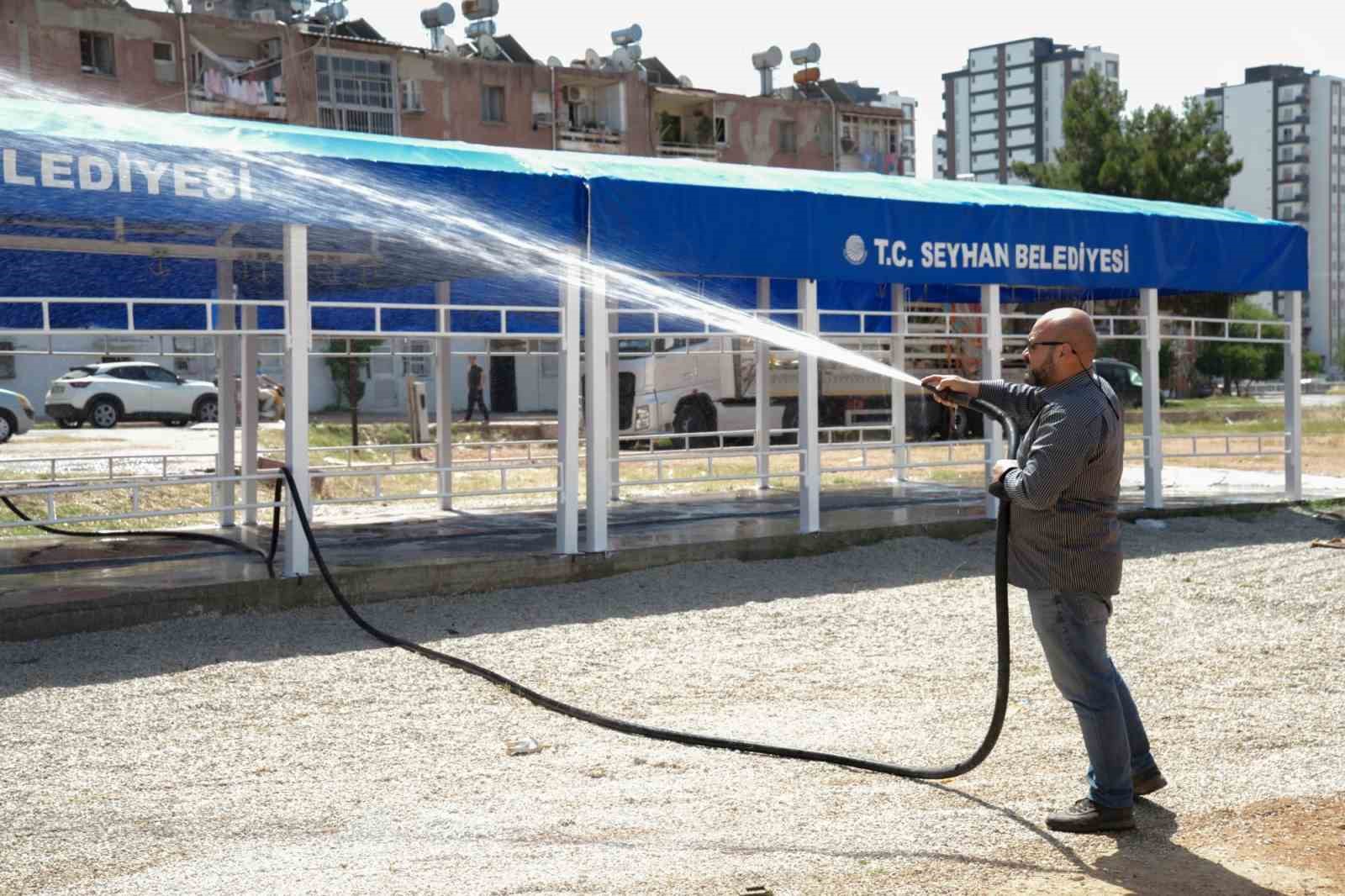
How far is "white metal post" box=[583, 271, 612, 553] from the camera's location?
37.5 ft

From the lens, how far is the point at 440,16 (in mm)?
49125

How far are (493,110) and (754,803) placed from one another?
152 feet

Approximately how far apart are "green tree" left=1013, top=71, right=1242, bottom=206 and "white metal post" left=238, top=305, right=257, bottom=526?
1533 inches

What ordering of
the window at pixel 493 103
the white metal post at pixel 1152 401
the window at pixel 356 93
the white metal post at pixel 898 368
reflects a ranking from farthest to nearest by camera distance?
the window at pixel 493 103
the window at pixel 356 93
the white metal post at pixel 898 368
the white metal post at pixel 1152 401

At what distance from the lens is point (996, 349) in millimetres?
14195

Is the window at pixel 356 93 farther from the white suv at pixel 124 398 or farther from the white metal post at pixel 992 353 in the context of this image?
the white metal post at pixel 992 353

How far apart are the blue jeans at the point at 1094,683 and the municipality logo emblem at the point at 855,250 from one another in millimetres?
7931

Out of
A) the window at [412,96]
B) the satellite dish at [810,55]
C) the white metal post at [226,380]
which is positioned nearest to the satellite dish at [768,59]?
the satellite dish at [810,55]

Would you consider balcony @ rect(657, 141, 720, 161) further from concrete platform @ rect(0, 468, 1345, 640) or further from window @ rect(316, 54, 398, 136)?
concrete platform @ rect(0, 468, 1345, 640)

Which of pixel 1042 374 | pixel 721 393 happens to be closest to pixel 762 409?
pixel 721 393

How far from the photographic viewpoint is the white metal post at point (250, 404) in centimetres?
1341

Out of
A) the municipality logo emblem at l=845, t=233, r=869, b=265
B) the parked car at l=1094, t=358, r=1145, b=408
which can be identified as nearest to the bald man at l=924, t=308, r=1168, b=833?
the municipality logo emblem at l=845, t=233, r=869, b=265

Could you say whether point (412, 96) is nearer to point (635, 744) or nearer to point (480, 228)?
point (480, 228)

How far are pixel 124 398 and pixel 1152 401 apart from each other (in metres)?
24.4
